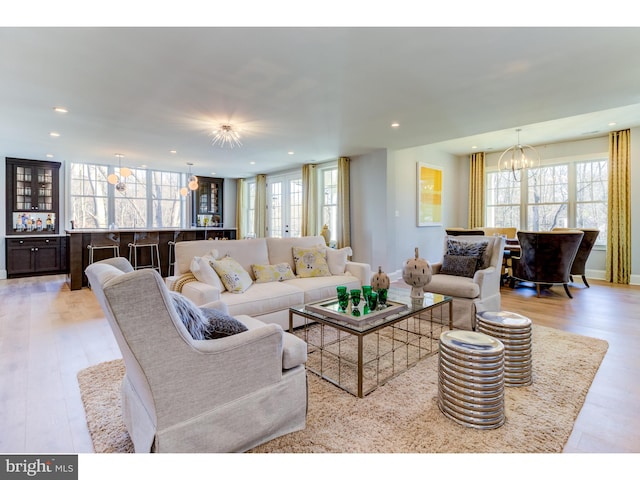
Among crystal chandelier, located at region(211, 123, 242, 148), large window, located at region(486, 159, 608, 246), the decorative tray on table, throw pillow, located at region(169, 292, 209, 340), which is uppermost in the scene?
crystal chandelier, located at region(211, 123, 242, 148)

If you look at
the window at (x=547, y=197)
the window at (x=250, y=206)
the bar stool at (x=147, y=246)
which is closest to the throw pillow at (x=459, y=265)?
the window at (x=547, y=197)

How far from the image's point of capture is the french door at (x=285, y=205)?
26.6 feet

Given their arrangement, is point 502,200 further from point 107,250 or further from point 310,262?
point 107,250

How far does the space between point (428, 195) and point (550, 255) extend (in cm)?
275

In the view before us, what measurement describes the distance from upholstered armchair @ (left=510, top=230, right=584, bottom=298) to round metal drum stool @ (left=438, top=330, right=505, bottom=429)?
361cm

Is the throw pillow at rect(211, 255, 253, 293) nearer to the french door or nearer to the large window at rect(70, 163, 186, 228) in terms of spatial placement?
the french door

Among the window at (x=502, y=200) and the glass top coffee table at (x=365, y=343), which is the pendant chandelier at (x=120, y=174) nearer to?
the glass top coffee table at (x=365, y=343)

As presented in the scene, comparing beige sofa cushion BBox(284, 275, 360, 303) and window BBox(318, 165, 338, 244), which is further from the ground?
window BBox(318, 165, 338, 244)

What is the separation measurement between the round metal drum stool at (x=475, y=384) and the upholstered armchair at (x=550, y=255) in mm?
3614

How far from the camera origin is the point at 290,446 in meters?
1.59

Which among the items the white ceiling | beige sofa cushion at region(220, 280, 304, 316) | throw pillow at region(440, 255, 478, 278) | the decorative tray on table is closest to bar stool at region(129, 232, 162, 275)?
the white ceiling

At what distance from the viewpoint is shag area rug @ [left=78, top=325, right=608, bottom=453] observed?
5.25 feet

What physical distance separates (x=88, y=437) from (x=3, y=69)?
311cm
